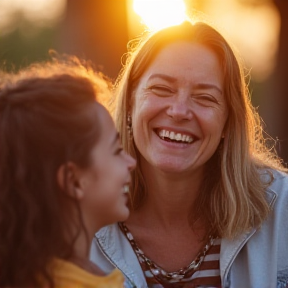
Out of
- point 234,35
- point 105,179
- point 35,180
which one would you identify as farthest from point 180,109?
point 234,35

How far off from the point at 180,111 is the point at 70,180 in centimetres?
117

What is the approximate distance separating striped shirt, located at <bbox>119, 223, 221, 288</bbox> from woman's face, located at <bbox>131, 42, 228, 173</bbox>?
35 centimetres

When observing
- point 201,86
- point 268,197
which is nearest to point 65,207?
point 201,86

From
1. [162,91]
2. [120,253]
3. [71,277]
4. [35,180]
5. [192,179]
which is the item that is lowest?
[71,277]

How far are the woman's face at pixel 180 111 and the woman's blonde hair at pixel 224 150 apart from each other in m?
0.07

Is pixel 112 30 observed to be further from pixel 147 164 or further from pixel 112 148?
pixel 112 148

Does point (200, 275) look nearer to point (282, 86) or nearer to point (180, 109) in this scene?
point (180, 109)

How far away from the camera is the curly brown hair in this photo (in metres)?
1.97

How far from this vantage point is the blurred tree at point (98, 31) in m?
7.74

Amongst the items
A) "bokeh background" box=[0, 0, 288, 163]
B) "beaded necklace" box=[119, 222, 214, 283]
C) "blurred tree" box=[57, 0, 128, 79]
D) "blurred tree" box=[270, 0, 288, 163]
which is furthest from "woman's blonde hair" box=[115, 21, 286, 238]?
"blurred tree" box=[57, 0, 128, 79]

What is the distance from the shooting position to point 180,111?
10.3 feet

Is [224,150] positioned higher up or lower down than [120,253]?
higher up

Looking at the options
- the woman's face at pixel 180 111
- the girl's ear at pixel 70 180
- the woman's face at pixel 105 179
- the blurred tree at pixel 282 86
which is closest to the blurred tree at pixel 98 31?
the blurred tree at pixel 282 86

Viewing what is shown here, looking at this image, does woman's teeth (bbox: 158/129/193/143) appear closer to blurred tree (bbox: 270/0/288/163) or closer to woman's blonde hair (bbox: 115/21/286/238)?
woman's blonde hair (bbox: 115/21/286/238)
